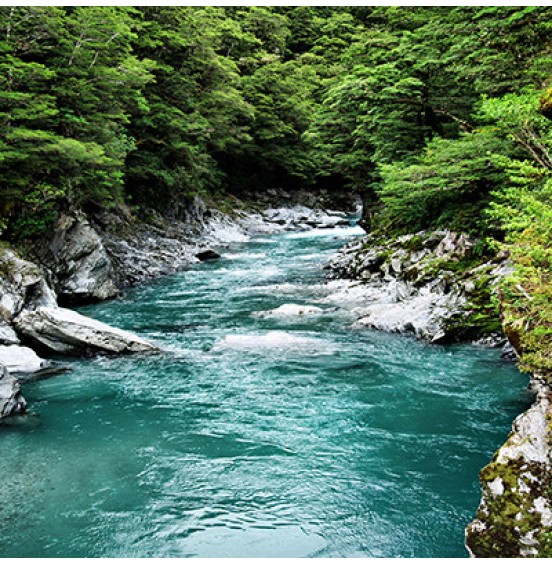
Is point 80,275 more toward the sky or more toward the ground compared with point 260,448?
more toward the sky

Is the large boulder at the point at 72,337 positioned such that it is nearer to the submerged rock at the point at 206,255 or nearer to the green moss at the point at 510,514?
the green moss at the point at 510,514

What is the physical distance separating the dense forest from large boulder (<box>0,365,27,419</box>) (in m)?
6.59

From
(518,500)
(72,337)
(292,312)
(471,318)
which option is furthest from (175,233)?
(518,500)

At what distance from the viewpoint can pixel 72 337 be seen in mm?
9914

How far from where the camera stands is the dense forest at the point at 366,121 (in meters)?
7.56

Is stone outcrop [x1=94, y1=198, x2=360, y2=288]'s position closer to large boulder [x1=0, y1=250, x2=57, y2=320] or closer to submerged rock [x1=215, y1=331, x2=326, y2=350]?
large boulder [x1=0, y1=250, x2=57, y2=320]

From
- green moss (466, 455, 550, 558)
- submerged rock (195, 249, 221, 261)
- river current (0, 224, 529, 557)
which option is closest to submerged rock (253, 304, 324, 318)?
river current (0, 224, 529, 557)

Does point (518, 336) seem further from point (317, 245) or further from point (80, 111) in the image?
point (317, 245)

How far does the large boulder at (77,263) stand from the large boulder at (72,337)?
450 centimetres

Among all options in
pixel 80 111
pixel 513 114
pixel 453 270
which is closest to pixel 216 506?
pixel 513 114

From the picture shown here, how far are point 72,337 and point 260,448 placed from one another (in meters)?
5.22

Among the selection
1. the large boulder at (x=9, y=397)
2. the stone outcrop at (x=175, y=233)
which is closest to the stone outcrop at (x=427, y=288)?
the large boulder at (x=9, y=397)

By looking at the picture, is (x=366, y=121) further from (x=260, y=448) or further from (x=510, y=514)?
(x=510, y=514)

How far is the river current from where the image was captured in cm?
486
